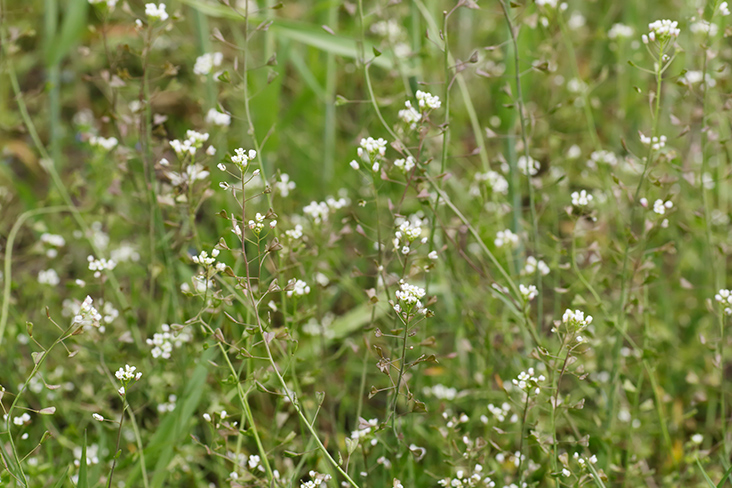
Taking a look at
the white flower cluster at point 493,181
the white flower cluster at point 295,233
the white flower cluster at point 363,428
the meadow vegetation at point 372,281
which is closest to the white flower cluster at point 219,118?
the meadow vegetation at point 372,281

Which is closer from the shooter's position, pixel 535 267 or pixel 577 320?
pixel 577 320

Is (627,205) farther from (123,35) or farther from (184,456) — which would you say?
(123,35)

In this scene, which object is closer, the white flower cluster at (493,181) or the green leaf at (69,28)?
the white flower cluster at (493,181)

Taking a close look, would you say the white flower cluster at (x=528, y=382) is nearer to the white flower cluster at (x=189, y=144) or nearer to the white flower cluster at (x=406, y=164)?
the white flower cluster at (x=406, y=164)

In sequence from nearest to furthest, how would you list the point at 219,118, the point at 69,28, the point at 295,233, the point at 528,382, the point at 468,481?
the point at 528,382, the point at 468,481, the point at 295,233, the point at 219,118, the point at 69,28

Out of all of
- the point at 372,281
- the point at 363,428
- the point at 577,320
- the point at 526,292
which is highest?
the point at 577,320

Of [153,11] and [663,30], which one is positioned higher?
[663,30]

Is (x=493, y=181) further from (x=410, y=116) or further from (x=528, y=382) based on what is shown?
(x=528, y=382)

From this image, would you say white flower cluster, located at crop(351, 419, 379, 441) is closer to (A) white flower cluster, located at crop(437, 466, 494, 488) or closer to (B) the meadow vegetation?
(B) the meadow vegetation

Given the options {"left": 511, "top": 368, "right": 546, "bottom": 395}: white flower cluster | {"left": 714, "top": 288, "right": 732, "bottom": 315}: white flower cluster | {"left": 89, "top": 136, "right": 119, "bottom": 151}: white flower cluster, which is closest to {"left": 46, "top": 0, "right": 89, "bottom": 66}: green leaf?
{"left": 89, "top": 136, "right": 119, "bottom": 151}: white flower cluster

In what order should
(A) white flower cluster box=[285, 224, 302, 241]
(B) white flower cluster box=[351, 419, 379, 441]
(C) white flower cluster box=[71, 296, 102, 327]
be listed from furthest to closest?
(A) white flower cluster box=[285, 224, 302, 241] → (B) white flower cluster box=[351, 419, 379, 441] → (C) white flower cluster box=[71, 296, 102, 327]

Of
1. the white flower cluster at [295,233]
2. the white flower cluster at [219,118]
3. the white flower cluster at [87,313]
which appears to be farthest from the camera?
the white flower cluster at [219,118]

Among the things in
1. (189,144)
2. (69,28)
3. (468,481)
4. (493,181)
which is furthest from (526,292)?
(69,28)
